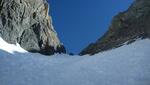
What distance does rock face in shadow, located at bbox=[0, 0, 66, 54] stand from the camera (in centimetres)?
4838

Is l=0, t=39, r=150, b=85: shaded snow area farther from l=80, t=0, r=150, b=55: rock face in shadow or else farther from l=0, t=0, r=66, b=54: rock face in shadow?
l=80, t=0, r=150, b=55: rock face in shadow

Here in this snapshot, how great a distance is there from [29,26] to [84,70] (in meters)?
24.9

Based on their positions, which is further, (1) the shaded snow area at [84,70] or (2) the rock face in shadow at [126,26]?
(2) the rock face in shadow at [126,26]

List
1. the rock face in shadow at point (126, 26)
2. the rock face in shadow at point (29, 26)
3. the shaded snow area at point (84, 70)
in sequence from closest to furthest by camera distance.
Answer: the shaded snow area at point (84, 70), the rock face in shadow at point (29, 26), the rock face in shadow at point (126, 26)

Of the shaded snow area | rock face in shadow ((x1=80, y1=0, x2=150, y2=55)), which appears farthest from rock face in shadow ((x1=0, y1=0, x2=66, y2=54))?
the shaded snow area

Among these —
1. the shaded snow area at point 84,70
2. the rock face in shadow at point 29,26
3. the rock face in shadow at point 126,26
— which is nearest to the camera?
the shaded snow area at point 84,70

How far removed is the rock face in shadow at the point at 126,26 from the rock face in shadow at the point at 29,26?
633 cm

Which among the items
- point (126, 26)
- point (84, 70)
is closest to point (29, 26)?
point (126, 26)

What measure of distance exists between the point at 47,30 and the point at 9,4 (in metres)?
10.1

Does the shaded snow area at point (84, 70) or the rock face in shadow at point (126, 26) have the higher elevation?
the rock face in shadow at point (126, 26)

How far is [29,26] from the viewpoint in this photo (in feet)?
176

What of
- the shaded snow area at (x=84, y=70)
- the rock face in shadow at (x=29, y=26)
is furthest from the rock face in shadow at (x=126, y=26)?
the shaded snow area at (x=84, y=70)

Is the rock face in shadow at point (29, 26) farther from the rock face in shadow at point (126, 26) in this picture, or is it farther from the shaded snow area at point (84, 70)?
the shaded snow area at point (84, 70)

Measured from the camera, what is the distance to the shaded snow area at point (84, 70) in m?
27.2
